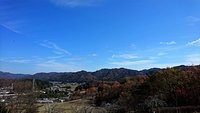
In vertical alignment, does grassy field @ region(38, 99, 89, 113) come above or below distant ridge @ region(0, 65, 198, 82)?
below

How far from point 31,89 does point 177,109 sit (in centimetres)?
1302

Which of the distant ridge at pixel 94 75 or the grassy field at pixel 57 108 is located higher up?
the distant ridge at pixel 94 75

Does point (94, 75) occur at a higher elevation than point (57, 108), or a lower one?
higher

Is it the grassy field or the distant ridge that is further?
the distant ridge

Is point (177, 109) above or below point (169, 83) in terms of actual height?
below

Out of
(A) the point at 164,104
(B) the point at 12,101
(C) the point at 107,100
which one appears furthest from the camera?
(C) the point at 107,100

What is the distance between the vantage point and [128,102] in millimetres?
42312

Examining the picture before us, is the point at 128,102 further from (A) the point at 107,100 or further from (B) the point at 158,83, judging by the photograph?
(A) the point at 107,100

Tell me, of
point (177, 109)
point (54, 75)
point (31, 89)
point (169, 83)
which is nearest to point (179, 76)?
point (169, 83)

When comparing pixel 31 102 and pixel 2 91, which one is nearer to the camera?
pixel 2 91

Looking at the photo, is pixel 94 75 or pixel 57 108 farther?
pixel 94 75

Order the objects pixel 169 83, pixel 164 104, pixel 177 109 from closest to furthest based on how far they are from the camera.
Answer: pixel 177 109 < pixel 164 104 < pixel 169 83

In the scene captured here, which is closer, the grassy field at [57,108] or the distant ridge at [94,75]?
the grassy field at [57,108]

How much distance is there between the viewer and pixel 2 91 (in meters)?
20.3
